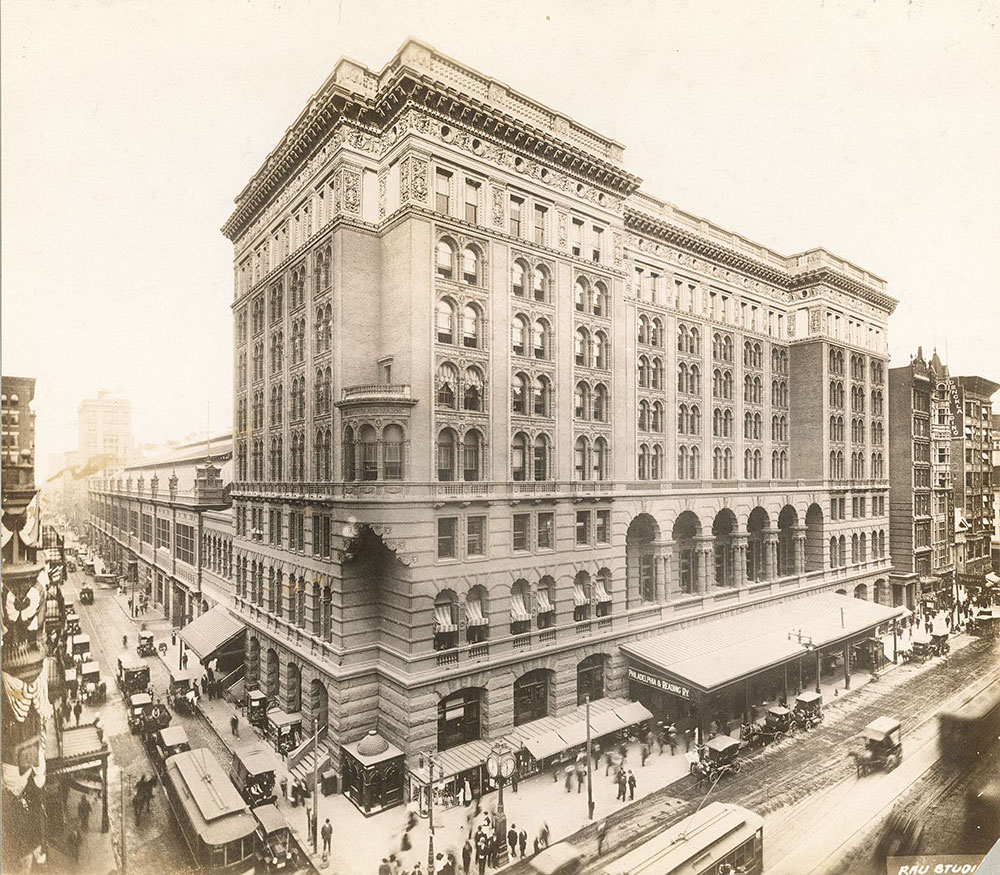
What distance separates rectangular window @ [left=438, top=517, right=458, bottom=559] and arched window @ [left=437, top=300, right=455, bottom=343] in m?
5.61

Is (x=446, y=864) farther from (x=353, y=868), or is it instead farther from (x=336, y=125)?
(x=336, y=125)

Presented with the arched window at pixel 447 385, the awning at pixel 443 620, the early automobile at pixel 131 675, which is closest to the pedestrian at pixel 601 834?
the awning at pixel 443 620

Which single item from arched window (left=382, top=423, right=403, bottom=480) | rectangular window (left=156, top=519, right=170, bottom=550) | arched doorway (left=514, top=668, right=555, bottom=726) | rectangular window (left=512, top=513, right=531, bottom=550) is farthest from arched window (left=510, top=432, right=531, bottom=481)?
rectangular window (left=156, top=519, right=170, bottom=550)

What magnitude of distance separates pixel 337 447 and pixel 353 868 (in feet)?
37.3

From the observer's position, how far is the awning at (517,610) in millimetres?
20062

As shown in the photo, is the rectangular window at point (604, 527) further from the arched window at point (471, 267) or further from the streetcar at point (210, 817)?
the streetcar at point (210, 817)

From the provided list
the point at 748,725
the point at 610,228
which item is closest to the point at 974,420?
the point at 748,725

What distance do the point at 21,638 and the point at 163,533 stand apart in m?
7.19

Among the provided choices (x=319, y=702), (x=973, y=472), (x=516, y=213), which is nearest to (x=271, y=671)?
(x=319, y=702)

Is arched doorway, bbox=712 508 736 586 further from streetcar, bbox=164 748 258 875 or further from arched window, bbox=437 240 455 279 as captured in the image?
streetcar, bbox=164 748 258 875

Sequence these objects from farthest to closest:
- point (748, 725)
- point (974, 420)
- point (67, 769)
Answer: point (974, 420), point (748, 725), point (67, 769)

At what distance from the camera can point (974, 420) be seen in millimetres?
29625

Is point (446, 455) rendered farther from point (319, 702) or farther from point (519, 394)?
point (319, 702)

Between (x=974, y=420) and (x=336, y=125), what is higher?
(x=336, y=125)
